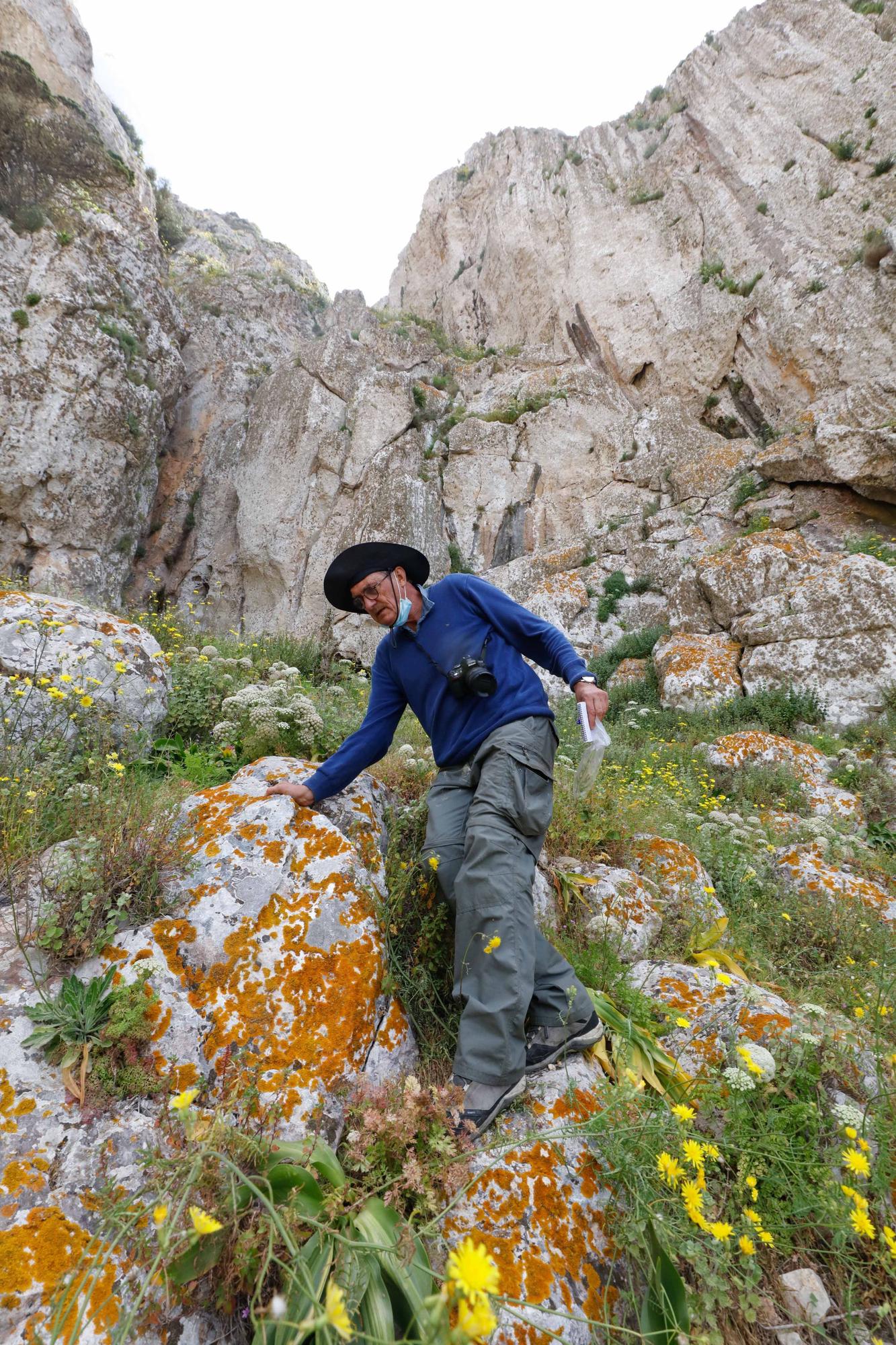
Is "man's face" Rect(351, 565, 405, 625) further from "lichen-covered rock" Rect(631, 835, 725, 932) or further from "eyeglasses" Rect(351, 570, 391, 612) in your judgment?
"lichen-covered rock" Rect(631, 835, 725, 932)

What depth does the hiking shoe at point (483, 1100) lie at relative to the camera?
68.0 inches

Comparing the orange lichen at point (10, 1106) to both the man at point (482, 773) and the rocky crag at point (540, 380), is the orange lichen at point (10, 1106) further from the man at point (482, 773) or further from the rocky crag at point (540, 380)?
the rocky crag at point (540, 380)

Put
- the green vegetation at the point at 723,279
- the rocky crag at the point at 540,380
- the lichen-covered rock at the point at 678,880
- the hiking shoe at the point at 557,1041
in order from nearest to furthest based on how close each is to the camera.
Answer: the hiking shoe at the point at 557,1041 < the lichen-covered rock at the point at 678,880 < the rocky crag at the point at 540,380 < the green vegetation at the point at 723,279

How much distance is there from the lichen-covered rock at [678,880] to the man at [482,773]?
122 centimetres

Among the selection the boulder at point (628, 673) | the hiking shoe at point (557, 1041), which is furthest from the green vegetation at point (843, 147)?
the hiking shoe at point (557, 1041)

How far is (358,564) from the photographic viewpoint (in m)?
2.68

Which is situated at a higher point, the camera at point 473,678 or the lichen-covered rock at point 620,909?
the camera at point 473,678

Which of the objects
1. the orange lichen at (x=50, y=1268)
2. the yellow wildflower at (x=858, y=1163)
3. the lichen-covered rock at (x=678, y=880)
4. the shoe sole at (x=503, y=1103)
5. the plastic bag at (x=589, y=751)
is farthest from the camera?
the lichen-covered rock at (x=678, y=880)

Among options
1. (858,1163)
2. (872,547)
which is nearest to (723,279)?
(872,547)

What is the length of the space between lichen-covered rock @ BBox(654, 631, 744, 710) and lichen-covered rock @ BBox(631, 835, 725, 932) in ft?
15.9

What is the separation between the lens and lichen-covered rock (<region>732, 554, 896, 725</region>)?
7.41 meters

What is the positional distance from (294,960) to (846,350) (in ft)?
54.2

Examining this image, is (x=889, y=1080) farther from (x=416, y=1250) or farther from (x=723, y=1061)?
Result: (x=416, y=1250)

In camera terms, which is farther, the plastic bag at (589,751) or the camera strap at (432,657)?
the camera strap at (432,657)
